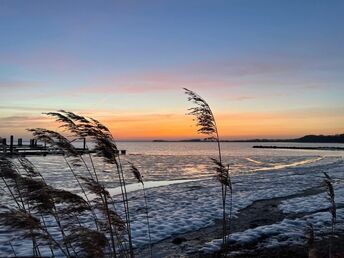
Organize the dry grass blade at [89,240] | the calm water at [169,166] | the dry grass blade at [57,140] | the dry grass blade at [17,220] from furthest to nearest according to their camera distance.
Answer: the calm water at [169,166] < the dry grass blade at [57,140] < the dry grass blade at [89,240] < the dry grass blade at [17,220]

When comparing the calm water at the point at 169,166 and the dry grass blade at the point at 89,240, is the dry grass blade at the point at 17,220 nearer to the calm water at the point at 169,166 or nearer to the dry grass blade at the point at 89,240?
the dry grass blade at the point at 89,240

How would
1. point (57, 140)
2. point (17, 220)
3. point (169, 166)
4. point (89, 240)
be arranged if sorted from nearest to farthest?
point (17, 220) < point (89, 240) < point (57, 140) < point (169, 166)

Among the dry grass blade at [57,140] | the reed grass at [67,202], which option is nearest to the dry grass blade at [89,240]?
the reed grass at [67,202]

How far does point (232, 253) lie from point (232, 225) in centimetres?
389

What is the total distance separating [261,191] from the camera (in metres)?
22.7

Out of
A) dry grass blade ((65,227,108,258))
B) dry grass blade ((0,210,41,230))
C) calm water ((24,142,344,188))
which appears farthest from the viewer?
calm water ((24,142,344,188))

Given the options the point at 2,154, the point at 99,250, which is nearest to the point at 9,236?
the point at 2,154

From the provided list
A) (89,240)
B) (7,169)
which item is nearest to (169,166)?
(7,169)

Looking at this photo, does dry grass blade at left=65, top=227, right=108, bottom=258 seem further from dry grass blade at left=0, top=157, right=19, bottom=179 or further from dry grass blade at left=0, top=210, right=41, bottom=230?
dry grass blade at left=0, top=157, right=19, bottom=179

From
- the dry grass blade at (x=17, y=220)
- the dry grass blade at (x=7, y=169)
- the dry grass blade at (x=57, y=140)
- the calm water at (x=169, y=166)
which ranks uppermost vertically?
the dry grass blade at (x=57, y=140)

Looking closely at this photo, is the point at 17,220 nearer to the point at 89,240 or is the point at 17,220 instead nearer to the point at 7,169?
the point at 89,240

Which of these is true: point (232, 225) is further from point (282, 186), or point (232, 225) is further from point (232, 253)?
point (282, 186)

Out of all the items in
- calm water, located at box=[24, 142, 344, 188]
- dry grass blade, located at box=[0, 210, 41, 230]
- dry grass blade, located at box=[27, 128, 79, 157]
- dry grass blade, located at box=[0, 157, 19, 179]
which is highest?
dry grass blade, located at box=[27, 128, 79, 157]

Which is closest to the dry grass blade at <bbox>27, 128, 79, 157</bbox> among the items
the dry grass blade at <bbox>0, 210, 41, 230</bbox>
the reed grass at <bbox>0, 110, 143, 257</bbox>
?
the reed grass at <bbox>0, 110, 143, 257</bbox>
